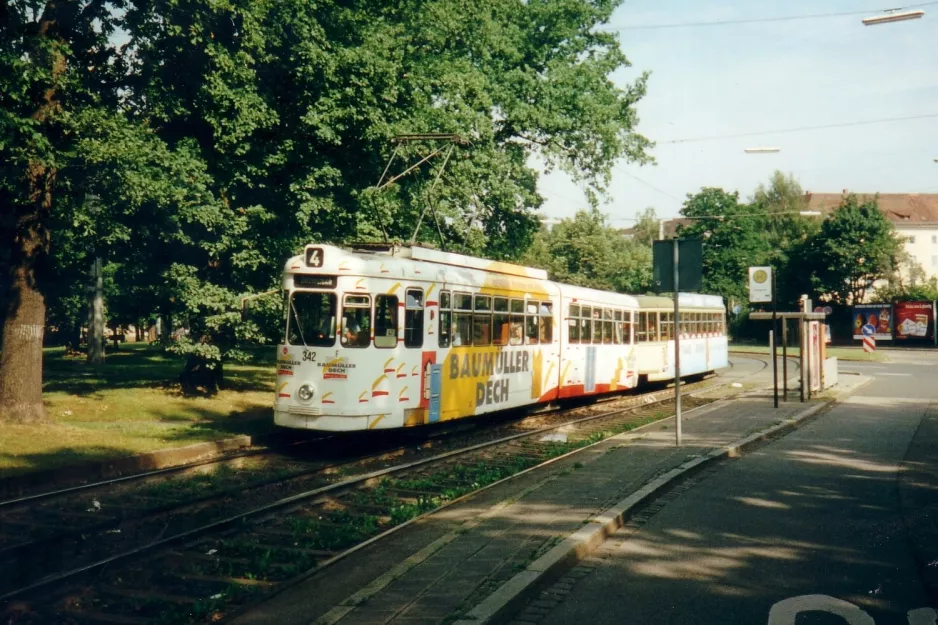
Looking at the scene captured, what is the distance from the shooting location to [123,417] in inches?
663

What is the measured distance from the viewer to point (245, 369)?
104ft

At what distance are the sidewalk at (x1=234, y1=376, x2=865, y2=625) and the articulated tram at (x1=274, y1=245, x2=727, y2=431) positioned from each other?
3.23 meters

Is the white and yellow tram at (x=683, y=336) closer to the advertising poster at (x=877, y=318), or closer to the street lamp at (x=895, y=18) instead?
the street lamp at (x=895, y=18)

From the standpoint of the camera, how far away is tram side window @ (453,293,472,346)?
50.0 ft

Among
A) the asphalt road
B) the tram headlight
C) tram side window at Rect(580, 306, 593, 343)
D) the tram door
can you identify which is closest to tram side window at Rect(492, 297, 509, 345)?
the tram door

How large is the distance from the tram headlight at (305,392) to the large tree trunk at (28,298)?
514 cm

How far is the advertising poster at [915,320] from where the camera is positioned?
63406 millimetres

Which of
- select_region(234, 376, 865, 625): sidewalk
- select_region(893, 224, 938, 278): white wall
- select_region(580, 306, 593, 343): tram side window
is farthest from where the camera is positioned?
select_region(893, 224, 938, 278): white wall

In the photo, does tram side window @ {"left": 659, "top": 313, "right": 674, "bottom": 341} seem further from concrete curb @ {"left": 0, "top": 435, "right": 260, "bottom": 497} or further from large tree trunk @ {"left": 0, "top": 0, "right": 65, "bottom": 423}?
large tree trunk @ {"left": 0, "top": 0, "right": 65, "bottom": 423}

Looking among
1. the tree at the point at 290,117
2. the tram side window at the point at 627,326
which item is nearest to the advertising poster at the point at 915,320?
the tram side window at the point at 627,326

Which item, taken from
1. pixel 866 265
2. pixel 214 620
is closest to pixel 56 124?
pixel 214 620

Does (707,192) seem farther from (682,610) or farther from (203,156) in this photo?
(682,610)

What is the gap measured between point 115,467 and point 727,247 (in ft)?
218

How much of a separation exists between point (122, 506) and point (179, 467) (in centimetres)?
236
